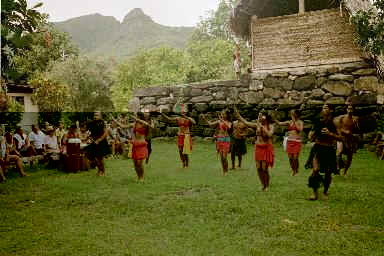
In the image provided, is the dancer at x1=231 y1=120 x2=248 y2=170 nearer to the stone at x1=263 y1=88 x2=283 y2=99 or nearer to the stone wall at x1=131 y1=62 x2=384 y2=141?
the stone wall at x1=131 y1=62 x2=384 y2=141

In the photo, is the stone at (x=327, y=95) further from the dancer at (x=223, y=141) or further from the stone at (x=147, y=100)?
the stone at (x=147, y=100)

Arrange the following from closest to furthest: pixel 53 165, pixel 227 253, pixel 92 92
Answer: pixel 227 253
pixel 53 165
pixel 92 92

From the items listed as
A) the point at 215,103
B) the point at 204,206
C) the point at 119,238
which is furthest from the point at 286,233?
the point at 215,103

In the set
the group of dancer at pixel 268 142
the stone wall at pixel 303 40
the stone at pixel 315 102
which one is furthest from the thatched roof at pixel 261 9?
the group of dancer at pixel 268 142

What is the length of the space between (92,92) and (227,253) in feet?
24.9

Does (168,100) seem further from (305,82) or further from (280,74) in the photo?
(305,82)

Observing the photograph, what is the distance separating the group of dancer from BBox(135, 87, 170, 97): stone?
4674mm

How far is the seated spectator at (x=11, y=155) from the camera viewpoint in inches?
328

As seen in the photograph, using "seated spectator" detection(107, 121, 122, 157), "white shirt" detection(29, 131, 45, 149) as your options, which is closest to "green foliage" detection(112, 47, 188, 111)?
"seated spectator" detection(107, 121, 122, 157)

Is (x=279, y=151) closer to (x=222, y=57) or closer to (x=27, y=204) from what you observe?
(x=27, y=204)

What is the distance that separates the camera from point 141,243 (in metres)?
4.46

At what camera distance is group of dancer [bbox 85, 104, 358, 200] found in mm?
6199

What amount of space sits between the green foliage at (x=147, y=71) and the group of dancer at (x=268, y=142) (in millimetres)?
3545

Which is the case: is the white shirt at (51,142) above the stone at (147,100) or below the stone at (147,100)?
below
